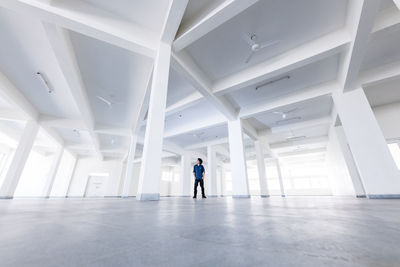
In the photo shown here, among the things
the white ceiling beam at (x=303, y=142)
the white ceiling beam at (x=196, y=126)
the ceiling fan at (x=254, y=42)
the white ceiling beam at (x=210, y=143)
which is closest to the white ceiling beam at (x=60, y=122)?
the white ceiling beam at (x=196, y=126)

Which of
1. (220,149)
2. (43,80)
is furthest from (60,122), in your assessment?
(220,149)

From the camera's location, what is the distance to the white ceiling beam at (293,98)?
479cm

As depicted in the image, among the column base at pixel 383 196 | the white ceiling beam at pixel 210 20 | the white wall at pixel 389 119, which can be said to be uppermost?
the white ceiling beam at pixel 210 20

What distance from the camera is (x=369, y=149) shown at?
12.8ft

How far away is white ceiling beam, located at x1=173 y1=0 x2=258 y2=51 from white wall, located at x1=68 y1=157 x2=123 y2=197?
13.2 metres

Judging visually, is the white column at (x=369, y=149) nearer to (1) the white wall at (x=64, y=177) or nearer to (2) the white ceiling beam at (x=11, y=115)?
(2) the white ceiling beam at (x=11, y=115)

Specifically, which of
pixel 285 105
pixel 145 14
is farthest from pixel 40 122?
pixel 285 105

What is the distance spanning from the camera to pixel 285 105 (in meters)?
5.44

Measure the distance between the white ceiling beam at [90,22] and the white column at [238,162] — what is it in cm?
408

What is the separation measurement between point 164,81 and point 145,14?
140 centimetres

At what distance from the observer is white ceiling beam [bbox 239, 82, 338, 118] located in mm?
4789

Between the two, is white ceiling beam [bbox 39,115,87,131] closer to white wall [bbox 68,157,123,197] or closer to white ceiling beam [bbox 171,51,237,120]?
white ceiling beam [bbox 171,51,237,120]

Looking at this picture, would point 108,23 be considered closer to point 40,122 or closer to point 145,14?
point 145,14

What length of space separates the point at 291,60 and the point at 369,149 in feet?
9.53
